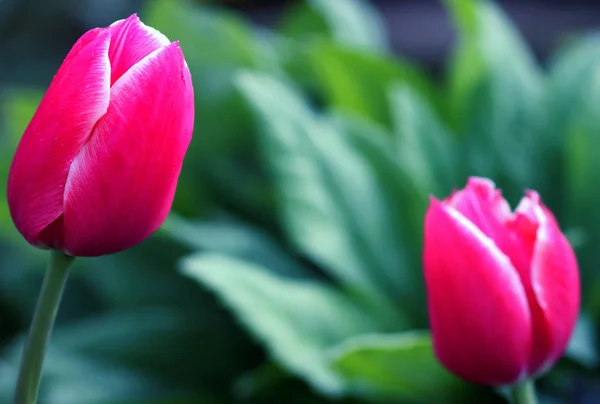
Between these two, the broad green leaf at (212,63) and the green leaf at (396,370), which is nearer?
the green leaf at (396,370)

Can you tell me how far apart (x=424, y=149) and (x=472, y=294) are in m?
0.37

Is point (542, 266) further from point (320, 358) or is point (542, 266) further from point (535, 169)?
point (535, 169)

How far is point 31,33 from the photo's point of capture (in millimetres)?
1457

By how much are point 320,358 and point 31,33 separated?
117 centimetres

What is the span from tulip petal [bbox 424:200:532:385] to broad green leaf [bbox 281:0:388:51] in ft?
1.61

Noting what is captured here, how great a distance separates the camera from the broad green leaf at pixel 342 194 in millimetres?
506

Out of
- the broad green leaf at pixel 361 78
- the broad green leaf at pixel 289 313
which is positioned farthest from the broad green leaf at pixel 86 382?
the broad green leaf at pixel 361 78

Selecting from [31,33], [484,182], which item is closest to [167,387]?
[484,182]

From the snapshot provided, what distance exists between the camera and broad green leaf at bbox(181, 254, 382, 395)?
0.43m

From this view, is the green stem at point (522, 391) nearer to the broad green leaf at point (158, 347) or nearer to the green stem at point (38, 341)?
the green stem at point (38, 341)

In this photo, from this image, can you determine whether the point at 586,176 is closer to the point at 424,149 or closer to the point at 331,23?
the point at 424,149

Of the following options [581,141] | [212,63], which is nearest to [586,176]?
[581,141]

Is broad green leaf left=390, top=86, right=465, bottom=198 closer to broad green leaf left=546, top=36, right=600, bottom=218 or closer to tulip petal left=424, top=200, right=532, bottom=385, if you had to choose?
broad green leaf left=546, top=36, right=600, bottom=218

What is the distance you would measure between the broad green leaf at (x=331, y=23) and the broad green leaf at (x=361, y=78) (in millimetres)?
49
